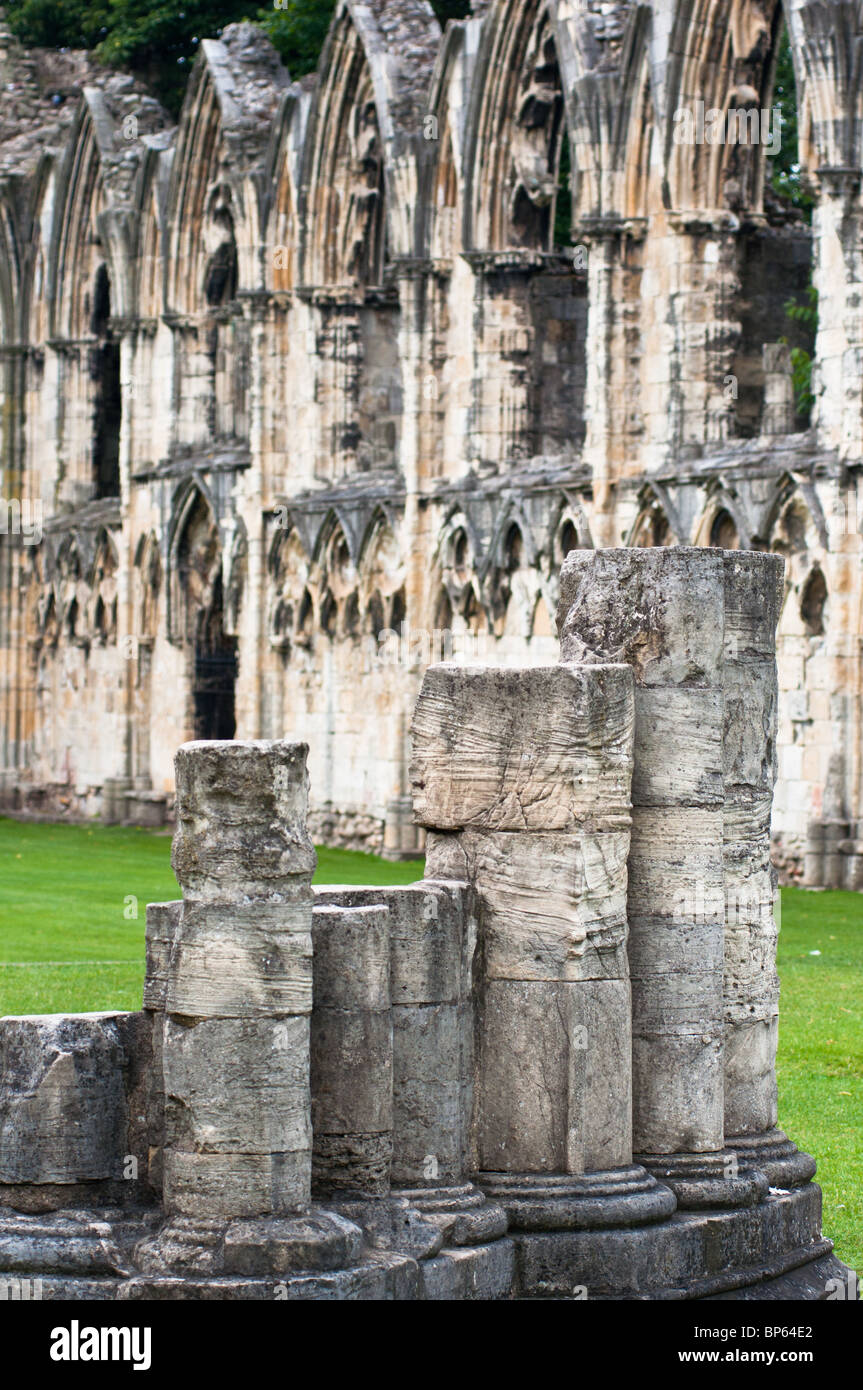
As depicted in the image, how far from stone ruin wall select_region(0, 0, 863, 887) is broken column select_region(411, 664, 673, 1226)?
37.3 feet

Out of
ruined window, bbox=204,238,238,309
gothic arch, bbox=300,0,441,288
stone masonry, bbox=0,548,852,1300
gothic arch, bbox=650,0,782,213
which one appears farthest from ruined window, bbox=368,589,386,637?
stone masonry, bbox=0,548,852,1300

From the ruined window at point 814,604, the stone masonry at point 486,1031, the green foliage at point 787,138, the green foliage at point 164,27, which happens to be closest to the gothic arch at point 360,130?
the green foliage at point 787,138

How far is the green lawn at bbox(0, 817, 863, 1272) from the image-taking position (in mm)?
11031

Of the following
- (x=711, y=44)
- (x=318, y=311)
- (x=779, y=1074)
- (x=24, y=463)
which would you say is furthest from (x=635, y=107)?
(x=24, y=463)

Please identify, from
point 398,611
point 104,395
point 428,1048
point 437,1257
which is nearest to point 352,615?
point 398,611

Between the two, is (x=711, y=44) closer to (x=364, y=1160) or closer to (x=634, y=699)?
(x=634, y=699)

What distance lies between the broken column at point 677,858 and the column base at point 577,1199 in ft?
0.87

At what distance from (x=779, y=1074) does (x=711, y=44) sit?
453 inches

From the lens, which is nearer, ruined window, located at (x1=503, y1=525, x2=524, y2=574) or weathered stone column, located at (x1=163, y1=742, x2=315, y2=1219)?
weathered stone column, located at (x1=163, y1=742, x2=315, y2=1219)

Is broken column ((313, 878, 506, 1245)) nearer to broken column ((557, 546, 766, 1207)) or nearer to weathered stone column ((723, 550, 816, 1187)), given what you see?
broken column ((557, 546, 766, 1207))

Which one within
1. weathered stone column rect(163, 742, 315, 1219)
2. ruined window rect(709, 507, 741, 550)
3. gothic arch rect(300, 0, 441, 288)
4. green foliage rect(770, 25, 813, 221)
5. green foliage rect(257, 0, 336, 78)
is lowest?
weathered stone column rect(163, 742, 315, 1219)

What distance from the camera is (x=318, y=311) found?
2678cm

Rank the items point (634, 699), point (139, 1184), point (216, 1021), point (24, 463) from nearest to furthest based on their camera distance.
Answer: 1. point (216, 1021)
2. point (139, 1184)
3. point (634, 699)
4. point (24, 463)

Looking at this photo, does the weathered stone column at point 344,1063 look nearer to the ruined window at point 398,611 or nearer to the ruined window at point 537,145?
the ruined window at point 537,145
